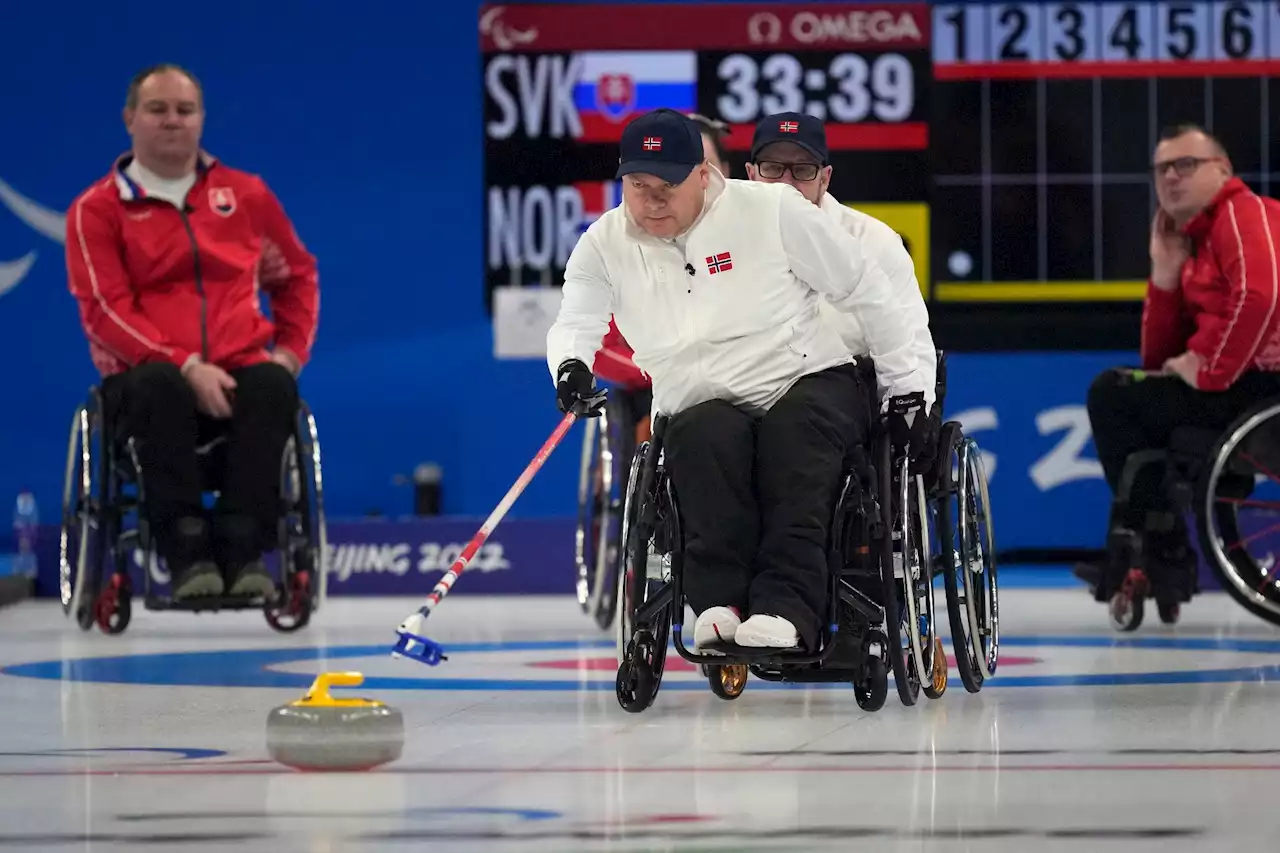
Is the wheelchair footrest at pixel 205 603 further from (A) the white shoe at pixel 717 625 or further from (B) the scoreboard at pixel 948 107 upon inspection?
(B) the scoreboard at pixel 948 107

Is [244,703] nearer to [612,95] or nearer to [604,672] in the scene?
[604,672]

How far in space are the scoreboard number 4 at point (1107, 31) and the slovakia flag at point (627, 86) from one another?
0.86 m

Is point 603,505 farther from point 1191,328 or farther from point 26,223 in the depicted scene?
point 26,223

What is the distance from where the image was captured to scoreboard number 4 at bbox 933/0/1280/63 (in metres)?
7.64

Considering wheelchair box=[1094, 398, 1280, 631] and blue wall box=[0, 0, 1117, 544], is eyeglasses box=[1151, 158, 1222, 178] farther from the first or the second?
blue wall box=[0, 0, 1117, 544]

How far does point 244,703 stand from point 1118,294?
4.26m

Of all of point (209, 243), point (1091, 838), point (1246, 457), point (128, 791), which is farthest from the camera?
point (209, 243)

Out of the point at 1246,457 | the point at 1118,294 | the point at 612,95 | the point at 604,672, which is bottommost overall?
the point at 604,672

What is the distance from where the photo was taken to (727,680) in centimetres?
414

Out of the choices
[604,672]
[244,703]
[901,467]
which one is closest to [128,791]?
[244,703]

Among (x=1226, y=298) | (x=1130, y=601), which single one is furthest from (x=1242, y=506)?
(x=1226, y=298)

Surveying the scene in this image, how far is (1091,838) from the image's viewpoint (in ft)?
8.47

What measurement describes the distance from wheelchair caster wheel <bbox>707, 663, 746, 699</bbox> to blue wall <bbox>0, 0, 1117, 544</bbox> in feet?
12.4

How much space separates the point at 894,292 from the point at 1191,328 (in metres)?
2.20
